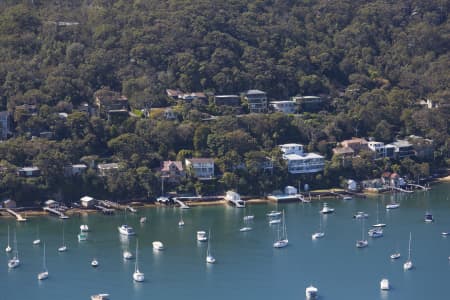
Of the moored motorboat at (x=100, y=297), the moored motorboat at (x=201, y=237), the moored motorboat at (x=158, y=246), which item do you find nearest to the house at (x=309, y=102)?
the moored motorboat at (x=201, y=237)

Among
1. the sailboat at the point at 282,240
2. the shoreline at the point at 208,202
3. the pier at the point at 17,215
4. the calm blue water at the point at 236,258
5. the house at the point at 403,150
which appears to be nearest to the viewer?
the calm blue water at the point at 236,258

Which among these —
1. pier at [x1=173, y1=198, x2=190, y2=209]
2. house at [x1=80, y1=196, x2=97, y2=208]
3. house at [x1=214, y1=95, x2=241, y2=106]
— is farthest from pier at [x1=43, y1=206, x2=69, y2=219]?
house at [x1=214, y1=95, x2=241, y2=106]

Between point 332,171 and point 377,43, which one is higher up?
point 377,43

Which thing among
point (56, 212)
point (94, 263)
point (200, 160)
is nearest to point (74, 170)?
point (56, 212)

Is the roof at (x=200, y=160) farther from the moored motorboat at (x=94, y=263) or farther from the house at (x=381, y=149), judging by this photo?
the moored motorboat at (x=94, y=263)

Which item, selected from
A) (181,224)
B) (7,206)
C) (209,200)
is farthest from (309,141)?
(7,206)

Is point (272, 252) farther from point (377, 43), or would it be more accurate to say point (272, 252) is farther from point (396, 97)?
point (377, 43)
